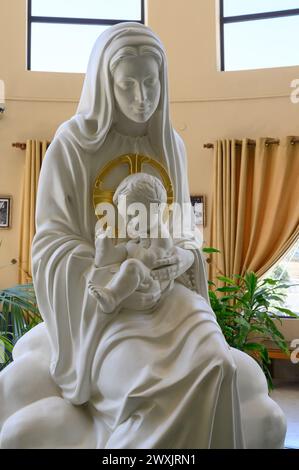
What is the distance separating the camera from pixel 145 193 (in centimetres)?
203

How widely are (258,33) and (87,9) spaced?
235cm

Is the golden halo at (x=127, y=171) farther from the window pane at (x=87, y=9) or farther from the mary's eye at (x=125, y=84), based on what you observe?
the window pane at (x=87, y=9)

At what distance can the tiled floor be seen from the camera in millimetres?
3968

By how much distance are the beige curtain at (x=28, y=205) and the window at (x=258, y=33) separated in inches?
107

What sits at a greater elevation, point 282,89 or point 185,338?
point 282,89

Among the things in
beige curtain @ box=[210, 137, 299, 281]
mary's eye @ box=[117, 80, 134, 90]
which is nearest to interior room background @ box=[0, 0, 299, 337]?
beige curtain @ box=[210, 137, 299, 281]

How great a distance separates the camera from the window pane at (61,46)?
23.2ft

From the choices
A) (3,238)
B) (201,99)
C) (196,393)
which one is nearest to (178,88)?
(201,99)

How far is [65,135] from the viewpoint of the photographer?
2.25 m

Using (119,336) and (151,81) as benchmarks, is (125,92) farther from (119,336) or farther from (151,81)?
(119,336)

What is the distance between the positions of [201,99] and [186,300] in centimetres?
512

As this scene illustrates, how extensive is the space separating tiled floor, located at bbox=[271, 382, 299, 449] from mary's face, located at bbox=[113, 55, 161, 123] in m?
2.68

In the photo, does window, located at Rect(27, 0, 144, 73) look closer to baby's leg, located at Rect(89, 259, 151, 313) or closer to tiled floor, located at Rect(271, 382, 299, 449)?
tiled floor, located at Rect(271, 382, 299, 449)
